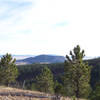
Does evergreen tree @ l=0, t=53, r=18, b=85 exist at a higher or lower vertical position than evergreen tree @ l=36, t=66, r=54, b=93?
higher

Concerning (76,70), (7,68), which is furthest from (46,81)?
(76,70)

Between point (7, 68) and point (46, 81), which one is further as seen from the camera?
point (46, 81)

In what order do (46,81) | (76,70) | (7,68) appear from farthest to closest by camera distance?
(46,81)
(7,68)
(76,70)

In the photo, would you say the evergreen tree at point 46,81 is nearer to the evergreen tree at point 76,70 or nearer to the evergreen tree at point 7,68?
the evergreen tree at point 7,68

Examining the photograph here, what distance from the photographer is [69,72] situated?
121ft

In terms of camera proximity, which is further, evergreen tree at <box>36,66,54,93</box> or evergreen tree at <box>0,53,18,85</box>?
evergreen tree at <box>36,66,54,93</box>

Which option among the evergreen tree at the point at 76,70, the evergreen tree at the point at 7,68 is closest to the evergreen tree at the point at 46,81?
the evergreen tree at the point at 7,68

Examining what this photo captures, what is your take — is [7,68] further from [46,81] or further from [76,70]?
[76,70]

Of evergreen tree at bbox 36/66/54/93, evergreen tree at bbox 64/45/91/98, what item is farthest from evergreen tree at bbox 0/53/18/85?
evergreen tree at bbox 64/45/91/98

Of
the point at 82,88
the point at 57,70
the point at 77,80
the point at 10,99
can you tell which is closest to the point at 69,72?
the point at 77,80

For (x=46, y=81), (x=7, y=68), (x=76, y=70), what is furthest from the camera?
(x=46, y=81)

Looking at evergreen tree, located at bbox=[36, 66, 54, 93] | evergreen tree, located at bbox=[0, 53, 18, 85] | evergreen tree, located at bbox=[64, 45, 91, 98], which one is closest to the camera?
evergreen tree, located at bbox=[64, 45, 91, 98]

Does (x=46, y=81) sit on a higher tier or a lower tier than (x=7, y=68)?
lower

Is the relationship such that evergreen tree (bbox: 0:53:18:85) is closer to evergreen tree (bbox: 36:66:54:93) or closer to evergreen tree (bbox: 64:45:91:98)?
evergreen tree (bbox: 36:66:54:93)
